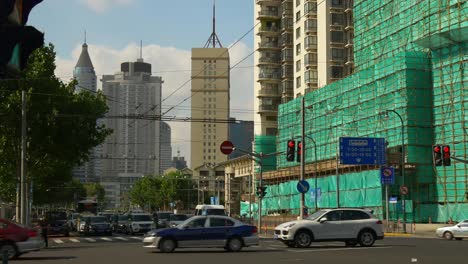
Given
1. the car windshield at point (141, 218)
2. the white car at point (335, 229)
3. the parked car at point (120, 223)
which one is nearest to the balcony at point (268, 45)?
the parked car at point (120, 223)

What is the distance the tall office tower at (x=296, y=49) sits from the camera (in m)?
95.6

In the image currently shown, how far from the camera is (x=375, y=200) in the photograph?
6656 centimetres

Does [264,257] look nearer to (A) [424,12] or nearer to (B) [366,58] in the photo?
(A) [424,12]

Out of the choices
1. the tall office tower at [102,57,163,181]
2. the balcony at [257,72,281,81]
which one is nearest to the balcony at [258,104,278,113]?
the balcony at [257,72,281,81]

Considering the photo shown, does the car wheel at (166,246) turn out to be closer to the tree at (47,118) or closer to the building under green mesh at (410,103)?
the tree at (47,118)

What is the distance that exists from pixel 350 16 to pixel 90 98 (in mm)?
49671

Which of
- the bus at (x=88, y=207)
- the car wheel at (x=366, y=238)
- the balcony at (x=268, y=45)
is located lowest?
the car wheel at (x=366, y=238)

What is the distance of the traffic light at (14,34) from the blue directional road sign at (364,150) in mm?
53275

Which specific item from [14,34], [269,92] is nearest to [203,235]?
[14,34]

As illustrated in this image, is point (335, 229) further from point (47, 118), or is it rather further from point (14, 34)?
point (47, 118)

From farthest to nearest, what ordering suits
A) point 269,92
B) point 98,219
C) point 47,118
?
point 269,92, point 98,219, point 47,118

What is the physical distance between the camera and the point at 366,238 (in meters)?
28.8

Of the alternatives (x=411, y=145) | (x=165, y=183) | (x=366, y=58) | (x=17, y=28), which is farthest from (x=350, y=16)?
(x=17, y=28)

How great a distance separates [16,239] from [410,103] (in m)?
46.8
